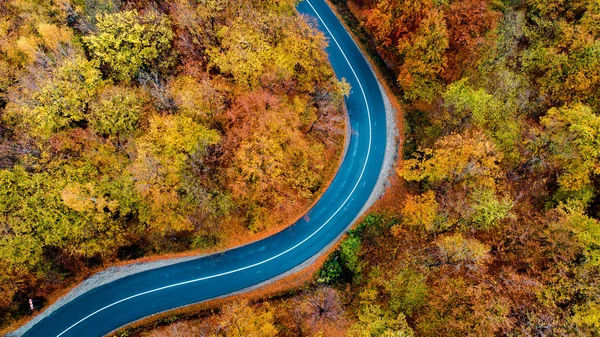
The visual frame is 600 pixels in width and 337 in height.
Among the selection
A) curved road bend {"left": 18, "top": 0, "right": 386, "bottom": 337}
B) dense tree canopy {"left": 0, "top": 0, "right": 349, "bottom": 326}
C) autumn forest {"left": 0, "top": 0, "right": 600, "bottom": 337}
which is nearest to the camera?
autumn forest {"left": 0, "top": 0, "right": 600, "bottom": 337}

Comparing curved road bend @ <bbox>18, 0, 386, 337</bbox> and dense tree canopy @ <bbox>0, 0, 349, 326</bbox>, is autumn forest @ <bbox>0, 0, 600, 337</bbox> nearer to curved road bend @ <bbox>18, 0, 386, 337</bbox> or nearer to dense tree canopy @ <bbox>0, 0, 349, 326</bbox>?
dense tree canopy @ <bbox>0, 0, 349, 326</bbox>

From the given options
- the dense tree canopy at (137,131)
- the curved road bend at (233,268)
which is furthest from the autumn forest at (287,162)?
the curved road bend at (233,268)

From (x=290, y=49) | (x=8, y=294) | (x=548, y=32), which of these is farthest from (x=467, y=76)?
(x=8, y=294)

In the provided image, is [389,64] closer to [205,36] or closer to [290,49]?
[290,49]

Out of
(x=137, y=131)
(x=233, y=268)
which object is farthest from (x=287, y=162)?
(x=137, y=131)

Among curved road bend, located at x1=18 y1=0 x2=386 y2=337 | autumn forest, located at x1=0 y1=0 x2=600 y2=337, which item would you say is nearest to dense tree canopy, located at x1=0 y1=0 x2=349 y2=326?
autumn forest, located at x1=0 y1=0 x2=600 y2=337

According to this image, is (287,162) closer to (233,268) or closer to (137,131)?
Result: (233,268)

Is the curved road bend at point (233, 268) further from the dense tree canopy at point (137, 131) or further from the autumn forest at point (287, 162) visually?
the dense tree canopy at point (137, 131)
